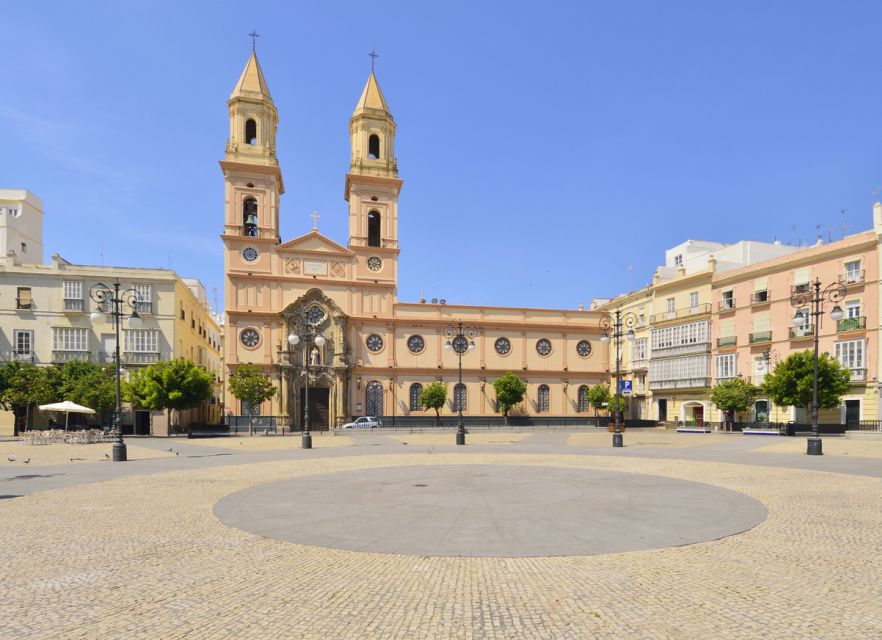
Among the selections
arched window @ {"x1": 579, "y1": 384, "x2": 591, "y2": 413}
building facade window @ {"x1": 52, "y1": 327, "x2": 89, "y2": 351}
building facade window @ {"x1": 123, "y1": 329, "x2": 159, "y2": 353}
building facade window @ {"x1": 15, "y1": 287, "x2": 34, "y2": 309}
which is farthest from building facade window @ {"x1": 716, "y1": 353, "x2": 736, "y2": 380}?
building facade window @ {"x1": 15, "y1": 287, "x2": 34, "y2": 309}

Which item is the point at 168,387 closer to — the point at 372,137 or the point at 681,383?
the point at 372,137

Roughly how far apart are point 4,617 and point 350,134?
5301 centimetres

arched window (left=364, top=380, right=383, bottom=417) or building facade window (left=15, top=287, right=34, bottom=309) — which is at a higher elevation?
building facade window (left=15, top=287, right=34, bottom=309)

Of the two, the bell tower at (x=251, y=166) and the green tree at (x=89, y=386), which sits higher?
the bell tower at (x=251, y=166)

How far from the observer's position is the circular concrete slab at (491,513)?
313 inches

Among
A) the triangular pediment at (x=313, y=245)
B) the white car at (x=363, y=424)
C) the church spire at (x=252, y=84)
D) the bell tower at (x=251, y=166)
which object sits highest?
the church spire at (x=252, y=84)

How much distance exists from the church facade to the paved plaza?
32.8 meters

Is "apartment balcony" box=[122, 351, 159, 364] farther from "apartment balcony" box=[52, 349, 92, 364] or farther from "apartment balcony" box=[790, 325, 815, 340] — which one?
"apartment balcony" box=[790, 325, 815, 340]

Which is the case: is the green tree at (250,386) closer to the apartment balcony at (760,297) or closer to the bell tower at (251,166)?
the bell tower at (251,166)

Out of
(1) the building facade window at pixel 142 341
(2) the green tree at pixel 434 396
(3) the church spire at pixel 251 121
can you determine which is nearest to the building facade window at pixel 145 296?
(1) the building facade window at pixel 142 341

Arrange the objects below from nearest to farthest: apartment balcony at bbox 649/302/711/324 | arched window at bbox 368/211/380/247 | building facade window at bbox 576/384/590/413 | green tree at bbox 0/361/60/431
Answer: green tree at bbox 0/361/60/431, apartment balcony at bbox 649/302/711/324, arched window at bbox 368/211/380/247, building facade window at bbox 576/384/590/413

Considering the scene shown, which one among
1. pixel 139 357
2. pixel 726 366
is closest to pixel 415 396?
pixel 139 357

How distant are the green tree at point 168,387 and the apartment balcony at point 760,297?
148 feet

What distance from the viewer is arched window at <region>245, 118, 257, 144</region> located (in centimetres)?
4903
